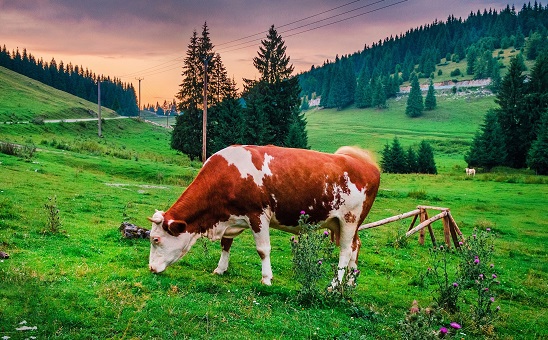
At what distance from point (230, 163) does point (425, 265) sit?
7.86 meters

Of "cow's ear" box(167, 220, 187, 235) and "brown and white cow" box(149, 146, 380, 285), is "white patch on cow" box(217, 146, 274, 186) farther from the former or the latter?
"cow's ear" box(167, 220, 187, 235)

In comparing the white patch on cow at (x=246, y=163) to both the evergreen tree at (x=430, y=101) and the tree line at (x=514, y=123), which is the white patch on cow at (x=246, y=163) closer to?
the tree line at (x=514, y=123)

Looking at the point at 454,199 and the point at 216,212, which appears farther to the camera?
the point at 454,199

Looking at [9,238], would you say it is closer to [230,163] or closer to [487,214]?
[230,163]

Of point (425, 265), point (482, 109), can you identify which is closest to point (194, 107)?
point (425, 265)

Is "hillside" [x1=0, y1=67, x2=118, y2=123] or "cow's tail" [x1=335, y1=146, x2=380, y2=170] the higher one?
"hillside" [x1=0, y1=67, x2=118, y2=123]

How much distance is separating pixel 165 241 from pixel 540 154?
184 feet

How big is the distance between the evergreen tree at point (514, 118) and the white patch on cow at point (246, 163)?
6260 centimetres

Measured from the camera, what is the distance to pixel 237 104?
56500mm

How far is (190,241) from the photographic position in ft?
27.6

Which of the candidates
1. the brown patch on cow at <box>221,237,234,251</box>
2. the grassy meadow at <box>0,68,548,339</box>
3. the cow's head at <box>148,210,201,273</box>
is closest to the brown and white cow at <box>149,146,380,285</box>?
the cow's head at <box>148,210,201,273</box>

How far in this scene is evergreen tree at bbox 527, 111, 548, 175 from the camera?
166ft

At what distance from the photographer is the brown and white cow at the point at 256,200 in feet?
27.1

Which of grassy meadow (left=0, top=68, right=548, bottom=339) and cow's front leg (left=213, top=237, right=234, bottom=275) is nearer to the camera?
grassy meadow (left=0, top=68, right=548, bottom=339)
